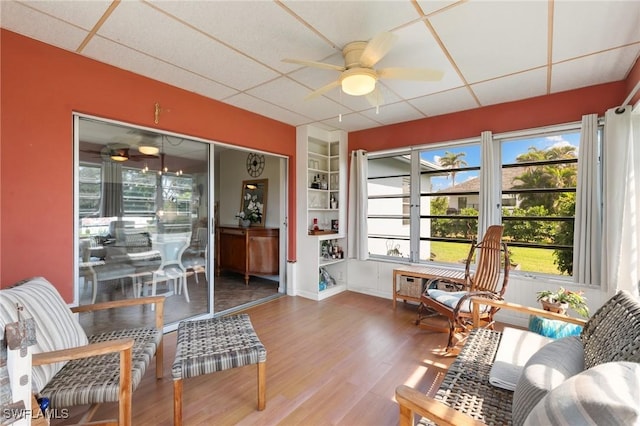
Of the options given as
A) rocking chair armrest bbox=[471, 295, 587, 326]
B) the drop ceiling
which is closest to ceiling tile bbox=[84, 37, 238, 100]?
the drop ceiling

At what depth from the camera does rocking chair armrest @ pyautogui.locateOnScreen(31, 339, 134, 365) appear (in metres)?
1.37

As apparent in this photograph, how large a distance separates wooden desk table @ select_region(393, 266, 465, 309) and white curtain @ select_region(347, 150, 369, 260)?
77 centimetres

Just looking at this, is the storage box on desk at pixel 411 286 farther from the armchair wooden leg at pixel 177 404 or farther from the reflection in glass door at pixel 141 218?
the armchair wooden leg at pixel 177 404

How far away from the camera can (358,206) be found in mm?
4645

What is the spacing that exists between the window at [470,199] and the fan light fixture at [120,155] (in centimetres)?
335

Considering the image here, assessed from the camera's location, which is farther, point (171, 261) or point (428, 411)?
point (171, 261)

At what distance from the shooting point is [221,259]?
5.62 metres

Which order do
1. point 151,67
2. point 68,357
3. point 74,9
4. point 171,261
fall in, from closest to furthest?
point 68,357
point 74,9
point 151,67
point 171,261

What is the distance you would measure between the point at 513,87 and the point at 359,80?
2.05m

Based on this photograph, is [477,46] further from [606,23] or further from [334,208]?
[334,208]

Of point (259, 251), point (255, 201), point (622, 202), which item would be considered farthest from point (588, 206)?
point (255, 201)

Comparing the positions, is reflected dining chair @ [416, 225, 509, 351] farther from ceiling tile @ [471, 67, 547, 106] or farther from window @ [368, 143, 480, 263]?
ceiling tile @ [471, 67, 547, 106]

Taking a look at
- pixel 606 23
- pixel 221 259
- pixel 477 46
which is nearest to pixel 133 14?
pixel 477 46

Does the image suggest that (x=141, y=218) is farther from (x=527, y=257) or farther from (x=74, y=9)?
(x=527, y=257)
